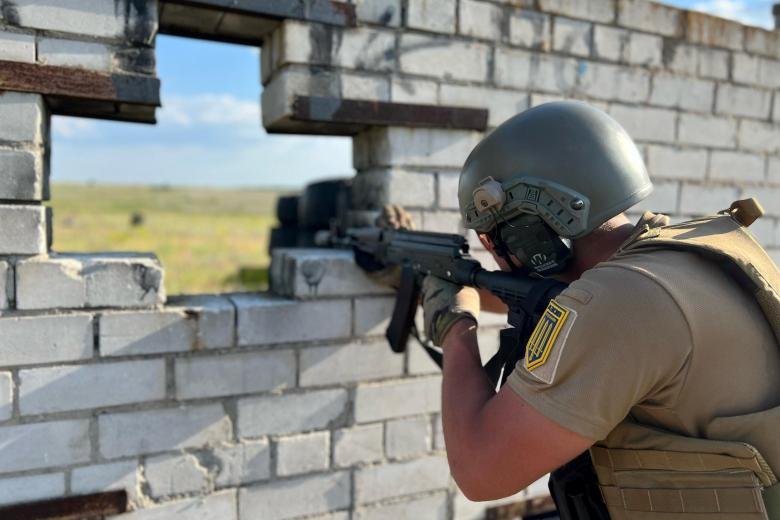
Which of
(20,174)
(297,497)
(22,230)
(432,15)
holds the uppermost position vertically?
(432,15)

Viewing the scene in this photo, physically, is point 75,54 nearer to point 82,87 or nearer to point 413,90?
point 82,87

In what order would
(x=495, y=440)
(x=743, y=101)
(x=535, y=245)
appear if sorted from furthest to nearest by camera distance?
(x=743, y=101) < (x=535, y=245) < (x=495, y=440)

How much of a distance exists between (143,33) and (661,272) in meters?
2.14

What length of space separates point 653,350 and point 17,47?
7.82 feet

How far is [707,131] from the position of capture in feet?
12.7

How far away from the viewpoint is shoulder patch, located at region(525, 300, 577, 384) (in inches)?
54.1

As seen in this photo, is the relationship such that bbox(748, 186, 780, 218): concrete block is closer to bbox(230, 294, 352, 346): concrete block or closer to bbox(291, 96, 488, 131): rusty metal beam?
bbox(291, 96, 488, 131): rusty metal beam

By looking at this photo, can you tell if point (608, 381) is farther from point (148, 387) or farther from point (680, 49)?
point (680, 49)

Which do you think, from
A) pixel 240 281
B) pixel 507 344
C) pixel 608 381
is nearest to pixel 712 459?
pixel 608 381

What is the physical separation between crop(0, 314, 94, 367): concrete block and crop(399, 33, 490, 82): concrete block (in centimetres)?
184

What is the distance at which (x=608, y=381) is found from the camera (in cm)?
133

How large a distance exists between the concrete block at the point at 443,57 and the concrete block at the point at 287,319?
1.20 m

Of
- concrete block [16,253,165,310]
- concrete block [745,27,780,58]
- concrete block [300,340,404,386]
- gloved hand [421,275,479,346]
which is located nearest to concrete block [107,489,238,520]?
concrete block [300,340,404,386]

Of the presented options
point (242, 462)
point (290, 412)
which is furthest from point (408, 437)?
point (242, 462)
